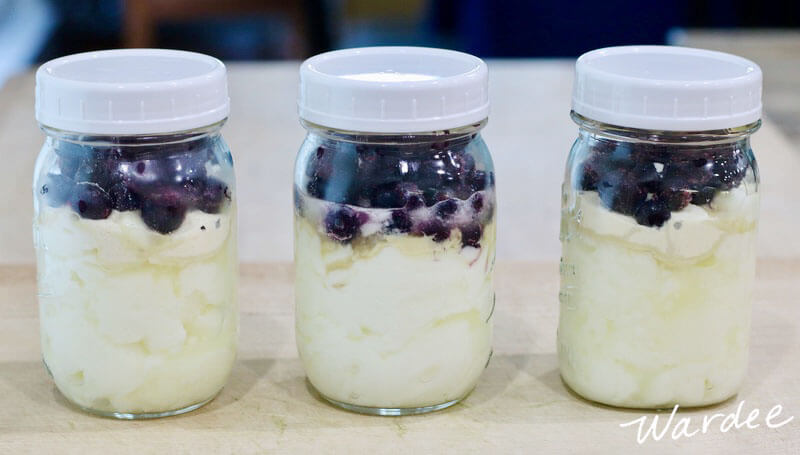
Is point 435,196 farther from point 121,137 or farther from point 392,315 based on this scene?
point 121,137

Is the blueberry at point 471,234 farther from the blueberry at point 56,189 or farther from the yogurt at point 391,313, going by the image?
the blueberry at point 56,189

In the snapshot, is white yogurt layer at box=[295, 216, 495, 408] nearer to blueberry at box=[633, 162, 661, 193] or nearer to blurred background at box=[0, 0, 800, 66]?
blueberry at box=[633, 162, 661, 193]

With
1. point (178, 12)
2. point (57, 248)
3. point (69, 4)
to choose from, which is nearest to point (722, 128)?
point (57, 248)

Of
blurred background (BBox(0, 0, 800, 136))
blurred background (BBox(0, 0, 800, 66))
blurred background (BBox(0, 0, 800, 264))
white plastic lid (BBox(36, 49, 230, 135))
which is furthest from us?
blurred background (BBox(0, 0, 800, 66))

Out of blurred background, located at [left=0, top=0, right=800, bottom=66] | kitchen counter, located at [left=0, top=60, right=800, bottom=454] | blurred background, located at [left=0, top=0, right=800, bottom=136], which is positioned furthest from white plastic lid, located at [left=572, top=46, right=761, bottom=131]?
blurred background, located at [left=0, top=0, right=800, bottom=66]

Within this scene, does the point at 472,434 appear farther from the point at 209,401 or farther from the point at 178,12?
the point at 178,12

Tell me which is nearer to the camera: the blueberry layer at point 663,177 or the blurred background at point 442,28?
the blueberry layer at point 663,177

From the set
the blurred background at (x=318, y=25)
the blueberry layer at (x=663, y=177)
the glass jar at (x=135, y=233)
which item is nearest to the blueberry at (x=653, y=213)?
the blueberry layer at (x=663, y=177)
